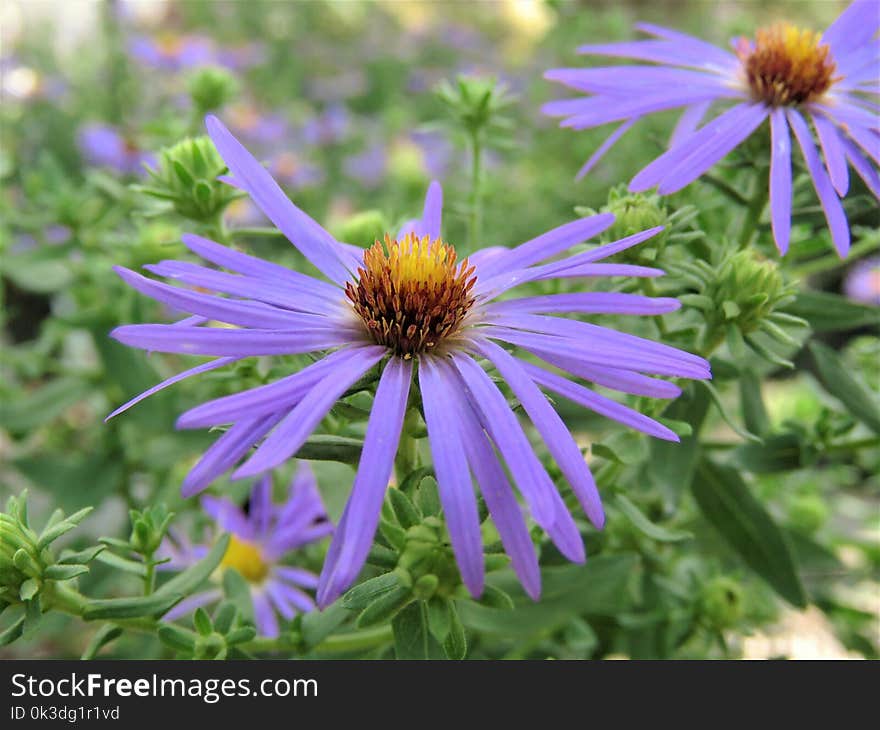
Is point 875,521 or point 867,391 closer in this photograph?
point 867,391

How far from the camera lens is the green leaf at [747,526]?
77 cm

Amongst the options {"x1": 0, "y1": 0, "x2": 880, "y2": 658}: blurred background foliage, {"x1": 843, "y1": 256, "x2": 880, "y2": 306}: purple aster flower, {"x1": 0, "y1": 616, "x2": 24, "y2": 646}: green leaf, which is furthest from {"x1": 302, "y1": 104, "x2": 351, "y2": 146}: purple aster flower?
{"x1": 0, "y1": 616, "x2": 24, "y2": 646}: green leaf

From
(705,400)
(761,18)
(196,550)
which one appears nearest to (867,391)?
(705,400)

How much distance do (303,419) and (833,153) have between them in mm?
454

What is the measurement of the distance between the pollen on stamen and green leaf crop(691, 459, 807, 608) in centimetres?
37

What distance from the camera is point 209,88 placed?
1.01 m

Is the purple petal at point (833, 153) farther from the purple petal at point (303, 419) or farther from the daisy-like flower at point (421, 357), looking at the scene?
the purple petal at point (303, 419)

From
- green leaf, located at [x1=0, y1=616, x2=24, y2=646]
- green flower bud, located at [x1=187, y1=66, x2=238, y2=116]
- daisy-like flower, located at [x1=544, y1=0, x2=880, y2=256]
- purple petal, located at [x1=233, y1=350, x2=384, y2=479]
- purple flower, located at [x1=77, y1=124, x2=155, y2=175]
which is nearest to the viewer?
purple petal, located at [x1=233, y1=350, x2=384, y2=479]

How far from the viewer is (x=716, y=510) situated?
0.80 m

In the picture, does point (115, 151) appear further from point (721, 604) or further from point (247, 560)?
point (721, 604)

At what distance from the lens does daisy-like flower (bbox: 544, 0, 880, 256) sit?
0.60 meters

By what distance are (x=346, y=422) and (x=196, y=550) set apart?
0.36 metres

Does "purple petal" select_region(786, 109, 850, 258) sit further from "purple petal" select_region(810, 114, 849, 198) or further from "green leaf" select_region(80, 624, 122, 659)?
"green leaf" select_region(80, 624, 122, 659)
